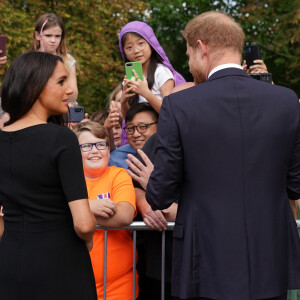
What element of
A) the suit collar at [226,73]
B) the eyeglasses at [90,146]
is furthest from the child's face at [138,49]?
the suit collar at [226,73]

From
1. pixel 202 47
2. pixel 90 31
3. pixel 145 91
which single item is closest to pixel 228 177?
pixel 202 47

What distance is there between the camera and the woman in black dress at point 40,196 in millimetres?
2793

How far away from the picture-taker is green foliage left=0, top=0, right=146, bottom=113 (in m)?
15.8

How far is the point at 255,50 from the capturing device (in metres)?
5.18

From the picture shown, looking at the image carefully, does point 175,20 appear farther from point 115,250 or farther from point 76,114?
point 115,250

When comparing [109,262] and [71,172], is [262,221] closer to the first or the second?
[71,172]

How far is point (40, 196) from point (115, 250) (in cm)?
133

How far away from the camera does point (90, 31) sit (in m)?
17.0

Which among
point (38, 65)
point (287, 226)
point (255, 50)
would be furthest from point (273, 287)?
point (255, 50)

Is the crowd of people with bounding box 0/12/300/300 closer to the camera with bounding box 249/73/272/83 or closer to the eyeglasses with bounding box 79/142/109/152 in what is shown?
the eyeglasses with bounding box 79/142/109/152

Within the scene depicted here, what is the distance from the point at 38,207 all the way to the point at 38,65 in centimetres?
68

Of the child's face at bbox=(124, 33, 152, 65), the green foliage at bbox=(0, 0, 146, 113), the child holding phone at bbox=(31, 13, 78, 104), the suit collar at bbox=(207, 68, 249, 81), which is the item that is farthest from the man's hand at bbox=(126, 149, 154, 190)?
the green foliage at bbox=(0, 0, 146, 113)

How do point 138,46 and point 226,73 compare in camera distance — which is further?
point 138,46

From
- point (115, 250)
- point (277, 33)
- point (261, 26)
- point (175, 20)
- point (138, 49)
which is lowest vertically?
point (115, 250)
